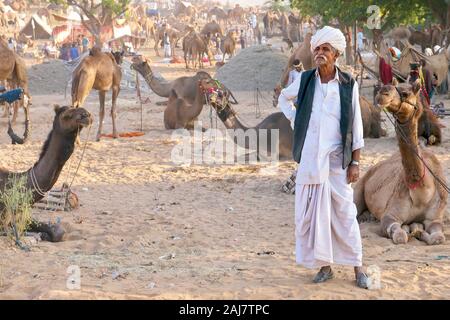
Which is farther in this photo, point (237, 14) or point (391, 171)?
point (237, 14)

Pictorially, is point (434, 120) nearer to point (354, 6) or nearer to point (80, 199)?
point (80, 199)

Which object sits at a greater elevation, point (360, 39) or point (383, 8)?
point (383, 8)

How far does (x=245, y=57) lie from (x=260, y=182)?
12275 millimetres

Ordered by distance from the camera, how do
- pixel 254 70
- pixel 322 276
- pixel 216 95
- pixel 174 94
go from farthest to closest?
1. pixel 254 70
2. pixel 174 94
3. pixel 216 95
4. pixel 322 276

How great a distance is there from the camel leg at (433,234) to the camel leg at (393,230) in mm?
182

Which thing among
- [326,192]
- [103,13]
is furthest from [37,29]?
[326,192]

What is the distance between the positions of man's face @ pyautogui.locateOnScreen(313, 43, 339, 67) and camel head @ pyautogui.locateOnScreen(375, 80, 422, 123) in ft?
2.54

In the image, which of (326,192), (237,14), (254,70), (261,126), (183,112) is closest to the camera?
(326,192)

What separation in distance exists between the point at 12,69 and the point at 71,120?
29.3ft

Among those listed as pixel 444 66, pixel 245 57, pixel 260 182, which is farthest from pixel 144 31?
pixel 260 182

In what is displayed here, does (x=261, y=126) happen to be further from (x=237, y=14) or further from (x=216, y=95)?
(x=237, y=14)

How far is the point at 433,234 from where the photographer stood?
6.73m

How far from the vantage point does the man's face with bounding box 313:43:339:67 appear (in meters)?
5.13

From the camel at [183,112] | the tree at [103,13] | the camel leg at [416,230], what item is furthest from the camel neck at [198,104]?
the tree at [103,13]
